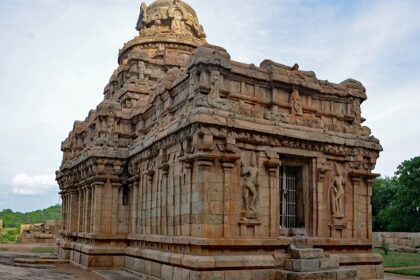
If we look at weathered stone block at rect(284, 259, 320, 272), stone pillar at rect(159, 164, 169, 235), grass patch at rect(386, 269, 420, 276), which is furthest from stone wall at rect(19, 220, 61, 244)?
weathered stone block at rect(284, 259, 320, 272)

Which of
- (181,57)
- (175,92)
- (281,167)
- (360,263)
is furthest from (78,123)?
(360,263)

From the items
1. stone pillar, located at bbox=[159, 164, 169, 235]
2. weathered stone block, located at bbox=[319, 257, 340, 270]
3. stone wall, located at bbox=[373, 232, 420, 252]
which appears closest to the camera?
weathered stone block, located at bbox=[319, 257, 340, 270]

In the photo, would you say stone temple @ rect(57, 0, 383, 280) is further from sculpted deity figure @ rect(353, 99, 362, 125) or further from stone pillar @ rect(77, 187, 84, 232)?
stone pillar @ rect(77, 187, 84, 232)

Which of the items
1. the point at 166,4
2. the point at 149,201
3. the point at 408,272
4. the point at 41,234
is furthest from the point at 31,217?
the point at 408,272

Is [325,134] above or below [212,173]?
above

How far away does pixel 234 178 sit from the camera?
553 inches

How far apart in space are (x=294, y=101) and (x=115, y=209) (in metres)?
8.60

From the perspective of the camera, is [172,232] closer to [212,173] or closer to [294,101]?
[212,173]

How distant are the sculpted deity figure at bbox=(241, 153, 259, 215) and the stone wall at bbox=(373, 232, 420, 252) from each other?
23.6m

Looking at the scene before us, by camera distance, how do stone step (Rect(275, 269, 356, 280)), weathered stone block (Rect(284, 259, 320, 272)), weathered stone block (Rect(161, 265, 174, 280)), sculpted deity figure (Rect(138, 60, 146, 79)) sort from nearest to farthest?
stone step (Rect(275, 269, 356, 280)), weathered stone block (Rect(284, 259, 320, 272)), weathered stone block (Rect(161, 265, 174, 280)), sculpted deity figure (Rect(138, 60, 146, 79))

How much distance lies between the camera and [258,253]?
46.0 ft

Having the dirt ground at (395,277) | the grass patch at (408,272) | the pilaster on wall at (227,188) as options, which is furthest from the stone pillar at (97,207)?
the grass patch at (408,272)

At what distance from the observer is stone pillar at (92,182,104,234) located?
19619mm

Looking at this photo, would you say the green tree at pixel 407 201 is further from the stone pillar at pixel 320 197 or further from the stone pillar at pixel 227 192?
the stone pillar at pixel 227 192
